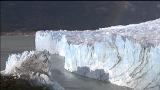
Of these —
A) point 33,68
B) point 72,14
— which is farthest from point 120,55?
point 72,14

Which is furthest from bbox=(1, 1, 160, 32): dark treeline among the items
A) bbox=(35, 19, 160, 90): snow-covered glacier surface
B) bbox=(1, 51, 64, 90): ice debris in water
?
bbox=(1, 51, 64, 90): ice debris in water

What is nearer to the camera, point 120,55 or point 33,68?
point 33,68

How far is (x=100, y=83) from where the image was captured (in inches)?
580

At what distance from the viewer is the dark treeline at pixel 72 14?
31.7 metres

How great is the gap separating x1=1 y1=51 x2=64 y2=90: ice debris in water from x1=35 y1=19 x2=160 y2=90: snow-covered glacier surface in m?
3.92

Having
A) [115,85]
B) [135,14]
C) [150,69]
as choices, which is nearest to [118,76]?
[115,85]

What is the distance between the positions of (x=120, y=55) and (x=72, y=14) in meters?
19.5

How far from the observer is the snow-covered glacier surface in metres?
13.6

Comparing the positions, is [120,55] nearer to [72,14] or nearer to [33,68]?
[33,68]

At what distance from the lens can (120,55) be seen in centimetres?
1436

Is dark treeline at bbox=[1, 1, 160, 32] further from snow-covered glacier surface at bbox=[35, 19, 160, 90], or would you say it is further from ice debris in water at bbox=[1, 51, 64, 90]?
ice debris in water at bbox=[1, 51, 64, 90]

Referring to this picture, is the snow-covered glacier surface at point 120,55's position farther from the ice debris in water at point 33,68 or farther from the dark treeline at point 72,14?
the dark treeline at point 72,14

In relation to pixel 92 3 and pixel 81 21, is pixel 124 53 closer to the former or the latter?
pixel 81 21

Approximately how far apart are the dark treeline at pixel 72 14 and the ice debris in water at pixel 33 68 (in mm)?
19894
